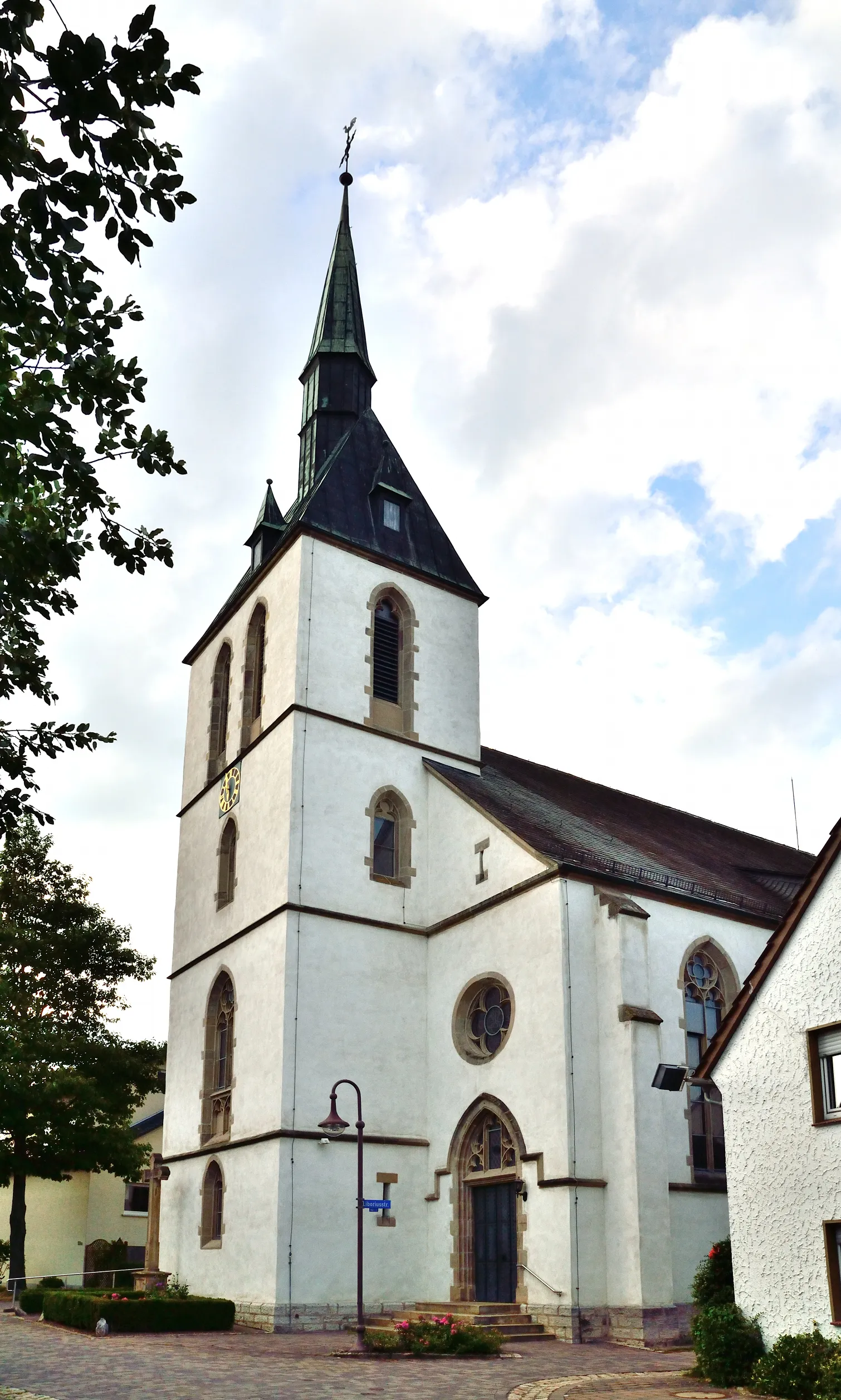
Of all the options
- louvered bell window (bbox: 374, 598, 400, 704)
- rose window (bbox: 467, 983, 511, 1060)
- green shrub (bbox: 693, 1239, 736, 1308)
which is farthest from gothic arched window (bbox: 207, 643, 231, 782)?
green shrub (bbox: 693, 1239, 736, 1308)

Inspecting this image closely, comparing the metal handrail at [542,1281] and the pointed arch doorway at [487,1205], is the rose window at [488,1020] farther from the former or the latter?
the metal handrail at [542,1281]

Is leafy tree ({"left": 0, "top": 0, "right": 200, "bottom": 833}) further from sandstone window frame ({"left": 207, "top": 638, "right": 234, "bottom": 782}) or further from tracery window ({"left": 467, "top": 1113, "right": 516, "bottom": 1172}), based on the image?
sandstone window frame ({"left": 207, "top": 638, "right": 234, "bottom": 782})

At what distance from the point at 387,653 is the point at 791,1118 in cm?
1590

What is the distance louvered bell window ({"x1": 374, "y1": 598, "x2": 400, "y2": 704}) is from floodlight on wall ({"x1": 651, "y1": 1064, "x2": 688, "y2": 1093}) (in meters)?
10.9

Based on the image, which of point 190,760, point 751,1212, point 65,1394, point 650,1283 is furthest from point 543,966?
point 190,760

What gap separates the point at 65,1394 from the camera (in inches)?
448

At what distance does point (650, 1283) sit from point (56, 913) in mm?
21505

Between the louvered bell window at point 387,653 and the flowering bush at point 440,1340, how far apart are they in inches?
520

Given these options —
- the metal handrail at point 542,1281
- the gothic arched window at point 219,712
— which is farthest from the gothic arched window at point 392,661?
the metal handrail at point 542,1281

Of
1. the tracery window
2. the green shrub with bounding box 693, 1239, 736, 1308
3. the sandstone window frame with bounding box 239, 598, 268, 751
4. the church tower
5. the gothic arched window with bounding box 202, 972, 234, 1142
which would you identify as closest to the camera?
the green shrub with bounding box 693, 1239, 736, 1308

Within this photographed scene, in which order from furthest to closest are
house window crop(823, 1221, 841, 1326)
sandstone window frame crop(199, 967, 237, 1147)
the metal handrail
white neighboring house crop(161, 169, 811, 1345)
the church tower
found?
1. sandstone window frame crop(199, 967, 237, 1147)
2. the church tower
3. white neighboring house crop(161, 169, 811, 1345)
4. the metal handrail
5. house window crop(823, 1221, 841, 1326)

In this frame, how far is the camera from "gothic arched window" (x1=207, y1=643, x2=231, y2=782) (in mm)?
29547

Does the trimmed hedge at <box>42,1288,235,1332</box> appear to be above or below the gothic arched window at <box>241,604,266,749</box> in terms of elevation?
below

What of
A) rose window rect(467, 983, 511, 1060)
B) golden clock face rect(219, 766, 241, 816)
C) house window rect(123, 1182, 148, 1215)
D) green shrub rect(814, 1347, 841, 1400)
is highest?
golden clock face rect(219, 766, 241, 816)
